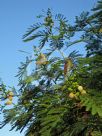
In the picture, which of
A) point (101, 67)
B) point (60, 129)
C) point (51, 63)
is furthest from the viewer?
point (51, 63)

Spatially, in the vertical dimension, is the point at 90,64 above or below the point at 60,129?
above

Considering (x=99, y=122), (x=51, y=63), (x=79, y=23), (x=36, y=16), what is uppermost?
(x=36, y=16)

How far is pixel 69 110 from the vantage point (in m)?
4.27

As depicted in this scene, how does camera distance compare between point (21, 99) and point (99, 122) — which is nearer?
point (99, 122)

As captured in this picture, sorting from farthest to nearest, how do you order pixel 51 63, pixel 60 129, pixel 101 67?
pixel 51 63 → pixel 60 129 → pixel 101 67

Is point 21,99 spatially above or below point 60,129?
above

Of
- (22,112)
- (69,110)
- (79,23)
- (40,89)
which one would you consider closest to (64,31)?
(79,23)

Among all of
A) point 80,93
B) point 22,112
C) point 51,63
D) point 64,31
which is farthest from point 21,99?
point 80,93

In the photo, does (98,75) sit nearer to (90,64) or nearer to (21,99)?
(90,64)

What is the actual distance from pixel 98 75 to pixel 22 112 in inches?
70.1

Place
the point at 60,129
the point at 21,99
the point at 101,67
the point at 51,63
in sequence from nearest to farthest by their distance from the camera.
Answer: the point at 101,67 < the point at 60,129 < the point at 51,63 < the point at 21,99

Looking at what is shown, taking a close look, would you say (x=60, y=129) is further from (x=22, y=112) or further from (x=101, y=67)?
(x=22, y=112)

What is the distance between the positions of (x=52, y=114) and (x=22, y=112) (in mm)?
1176

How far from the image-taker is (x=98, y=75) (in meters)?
3.97
